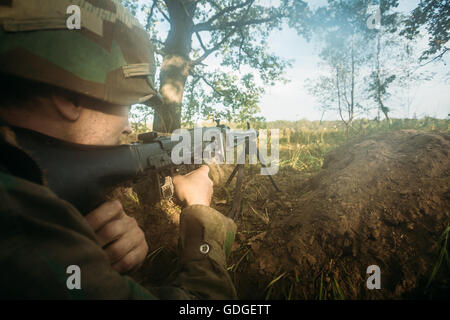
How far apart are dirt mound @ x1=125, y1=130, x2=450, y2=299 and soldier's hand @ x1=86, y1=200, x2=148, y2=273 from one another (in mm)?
632

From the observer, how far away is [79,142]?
1217 mm

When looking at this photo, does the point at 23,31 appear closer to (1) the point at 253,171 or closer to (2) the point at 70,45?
(2) the point at 70,45

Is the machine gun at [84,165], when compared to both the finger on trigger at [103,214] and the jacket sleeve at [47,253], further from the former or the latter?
the jacket sleeve at [47,253]

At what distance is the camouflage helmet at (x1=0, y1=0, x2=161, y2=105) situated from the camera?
107 centimetres

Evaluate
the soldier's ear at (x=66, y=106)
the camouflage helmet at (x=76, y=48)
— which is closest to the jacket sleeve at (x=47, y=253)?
the soldier's ear at (x=66, y=106)

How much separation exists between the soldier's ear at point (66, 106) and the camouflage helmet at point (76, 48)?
65 millimetres

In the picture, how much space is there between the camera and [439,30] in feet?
13.5

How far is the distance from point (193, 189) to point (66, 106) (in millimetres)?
1078

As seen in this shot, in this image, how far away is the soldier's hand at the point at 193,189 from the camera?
1697 millimetres
